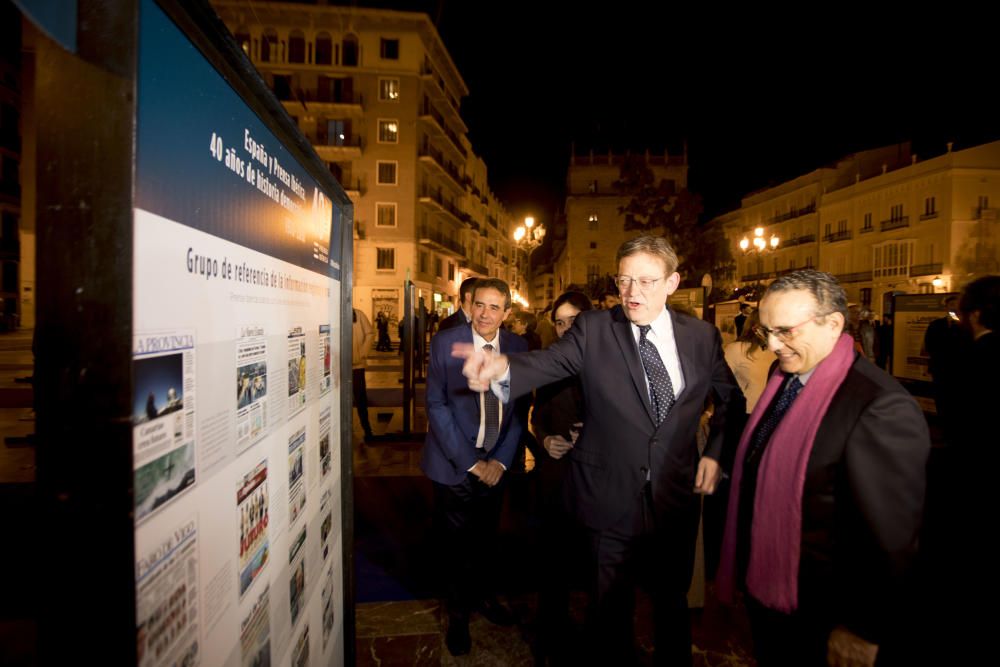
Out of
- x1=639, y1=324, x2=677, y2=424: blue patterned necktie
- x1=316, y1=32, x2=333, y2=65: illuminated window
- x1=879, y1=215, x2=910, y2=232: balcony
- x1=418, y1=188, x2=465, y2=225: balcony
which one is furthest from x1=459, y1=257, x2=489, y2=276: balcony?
x1=639, y1=324, x2=677, y2=424: blue patterned necktie

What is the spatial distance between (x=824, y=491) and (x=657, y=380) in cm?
84

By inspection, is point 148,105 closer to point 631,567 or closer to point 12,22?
point 12,22

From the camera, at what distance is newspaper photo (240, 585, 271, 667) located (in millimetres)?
1280

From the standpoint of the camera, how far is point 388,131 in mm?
34375

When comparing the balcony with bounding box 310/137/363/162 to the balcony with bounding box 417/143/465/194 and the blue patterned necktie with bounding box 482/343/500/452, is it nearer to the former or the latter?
the balcony with bounding box 417/143/465/194

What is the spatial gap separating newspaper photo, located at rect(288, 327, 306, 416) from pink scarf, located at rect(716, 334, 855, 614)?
1.86m

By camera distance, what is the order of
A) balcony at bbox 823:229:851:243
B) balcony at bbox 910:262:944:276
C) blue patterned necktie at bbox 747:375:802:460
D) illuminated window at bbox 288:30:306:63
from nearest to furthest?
blue patterned necktie at bbox 747:375:802:460, illuminated window at bbox 288:30:306:63, balcony at bbox 910:262:944:276, balcony at bbox 823:229:851:243

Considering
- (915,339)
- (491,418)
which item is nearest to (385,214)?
(915,339)

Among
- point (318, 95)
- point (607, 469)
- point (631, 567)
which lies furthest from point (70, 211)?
point (318, 95)

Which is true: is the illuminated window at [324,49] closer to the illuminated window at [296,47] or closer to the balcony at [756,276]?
the illuminated window at [296,47]

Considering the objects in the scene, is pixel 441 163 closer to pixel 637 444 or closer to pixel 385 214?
pixel 385 214

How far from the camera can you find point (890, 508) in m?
1.66

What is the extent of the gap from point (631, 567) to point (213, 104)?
254cm

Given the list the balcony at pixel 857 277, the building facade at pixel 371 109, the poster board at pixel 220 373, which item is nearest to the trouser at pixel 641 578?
the poster board at pixel 220 373
